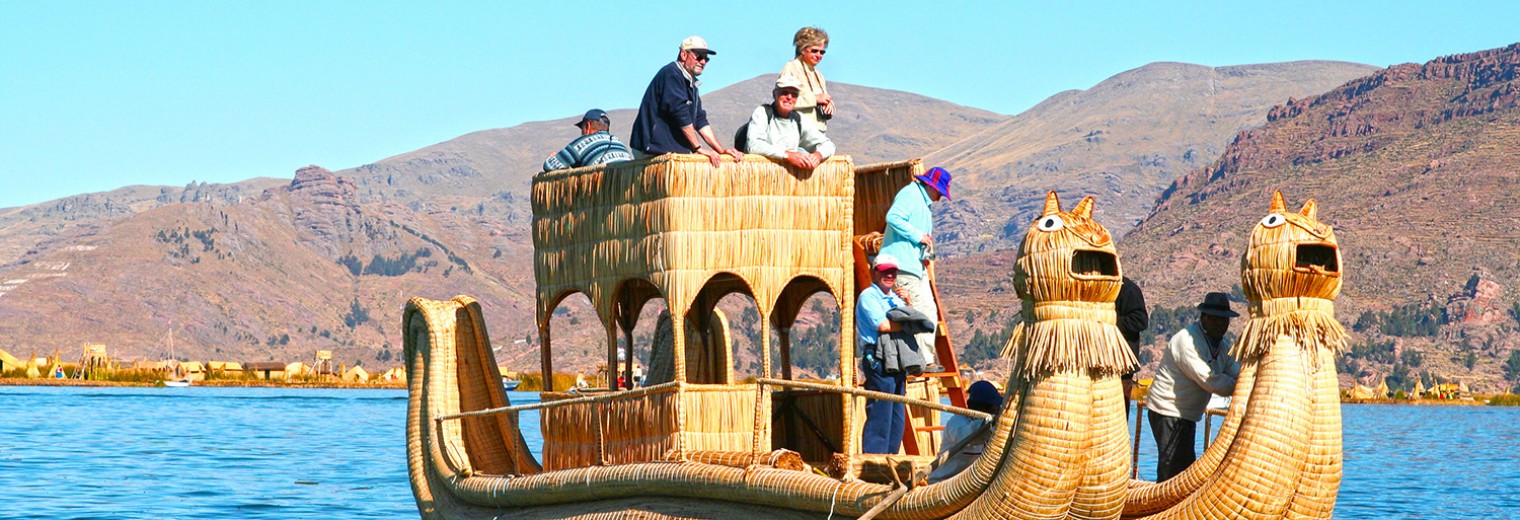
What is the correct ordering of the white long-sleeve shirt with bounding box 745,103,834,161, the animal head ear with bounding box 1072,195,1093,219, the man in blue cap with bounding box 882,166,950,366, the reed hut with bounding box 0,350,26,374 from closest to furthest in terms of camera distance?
the animal head ear with bounding box 1072,195,1093,219
the white long-sleeve shirt with bounding box 745,103,834,161
the man in blue cap with bounding box 882,166,950,366
the reed hut with bounding box 0,350,26,374

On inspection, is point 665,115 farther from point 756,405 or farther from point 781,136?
point 756,405

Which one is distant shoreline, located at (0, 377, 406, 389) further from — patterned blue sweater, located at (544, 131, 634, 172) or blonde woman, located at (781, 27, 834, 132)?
blonde woman, located at (781, 27, 834, 132)

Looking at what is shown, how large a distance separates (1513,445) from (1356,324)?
241 ft

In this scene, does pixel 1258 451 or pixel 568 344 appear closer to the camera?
pixel 1258 451

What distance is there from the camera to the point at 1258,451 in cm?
924

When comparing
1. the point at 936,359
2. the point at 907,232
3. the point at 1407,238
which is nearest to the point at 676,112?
the point at 907,232

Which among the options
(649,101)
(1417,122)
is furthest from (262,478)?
(1417,122)

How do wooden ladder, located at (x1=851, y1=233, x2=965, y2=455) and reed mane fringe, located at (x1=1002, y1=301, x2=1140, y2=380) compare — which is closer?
reed mane fringe, located at (x1=1002, y1=301, x2=1140, y2=380)

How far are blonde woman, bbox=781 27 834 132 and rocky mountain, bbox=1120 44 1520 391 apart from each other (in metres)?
113

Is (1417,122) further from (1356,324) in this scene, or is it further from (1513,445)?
(1513,445)

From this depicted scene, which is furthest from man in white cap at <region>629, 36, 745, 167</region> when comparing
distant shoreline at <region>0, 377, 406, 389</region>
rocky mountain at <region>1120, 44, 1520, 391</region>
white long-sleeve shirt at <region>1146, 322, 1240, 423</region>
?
rocky mountain at <region>1120, 44, 1520, 391</region>

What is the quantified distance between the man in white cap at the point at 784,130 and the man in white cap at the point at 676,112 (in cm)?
17

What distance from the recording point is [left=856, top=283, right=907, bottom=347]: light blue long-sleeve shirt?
11.2 meters

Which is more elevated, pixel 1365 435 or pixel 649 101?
pixel 649 101
